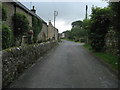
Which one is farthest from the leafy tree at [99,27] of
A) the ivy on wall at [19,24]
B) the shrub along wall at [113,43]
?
the ivy on wall at [19,24]

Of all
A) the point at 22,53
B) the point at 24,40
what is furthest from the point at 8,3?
the point at 22,53

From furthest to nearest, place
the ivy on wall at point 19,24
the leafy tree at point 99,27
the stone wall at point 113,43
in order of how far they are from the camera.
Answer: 1. the leafy tree at point 99,27
2. the ivy on wall at point 19,24
3. the stone wall at point 113,43

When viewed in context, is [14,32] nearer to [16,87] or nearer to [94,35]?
[94,35]

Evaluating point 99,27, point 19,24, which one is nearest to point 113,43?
point 99,27

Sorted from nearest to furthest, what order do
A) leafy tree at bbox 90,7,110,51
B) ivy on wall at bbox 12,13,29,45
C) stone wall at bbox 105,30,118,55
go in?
1. stone wall at bbox 105,30,118,55
2. ivy on wall at bbox 12,13,29,45
3. leafy tree at bbox 90,7,110,51

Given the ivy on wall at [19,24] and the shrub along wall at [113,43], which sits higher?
the ivy on wall at [19,24]

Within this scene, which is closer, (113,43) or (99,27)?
(113,43)

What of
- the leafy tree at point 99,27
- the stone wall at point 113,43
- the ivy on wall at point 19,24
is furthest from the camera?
the leafy tree at point 99,27

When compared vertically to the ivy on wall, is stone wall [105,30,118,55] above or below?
below

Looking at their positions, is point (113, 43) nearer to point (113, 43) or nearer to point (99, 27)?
point (113, 43)

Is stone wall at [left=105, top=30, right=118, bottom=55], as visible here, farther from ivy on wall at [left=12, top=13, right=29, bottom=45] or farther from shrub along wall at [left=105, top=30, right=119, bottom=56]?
ivy on wall at [left=12, top=13, right=29, bottom=45]

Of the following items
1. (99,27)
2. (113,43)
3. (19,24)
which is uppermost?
(19,24)

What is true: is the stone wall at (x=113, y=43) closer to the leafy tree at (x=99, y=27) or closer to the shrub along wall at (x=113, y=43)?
the shrub along wall at (x=113, y=43)

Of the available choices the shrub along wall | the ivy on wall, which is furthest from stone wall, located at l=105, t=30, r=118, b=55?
the ivy on wall
